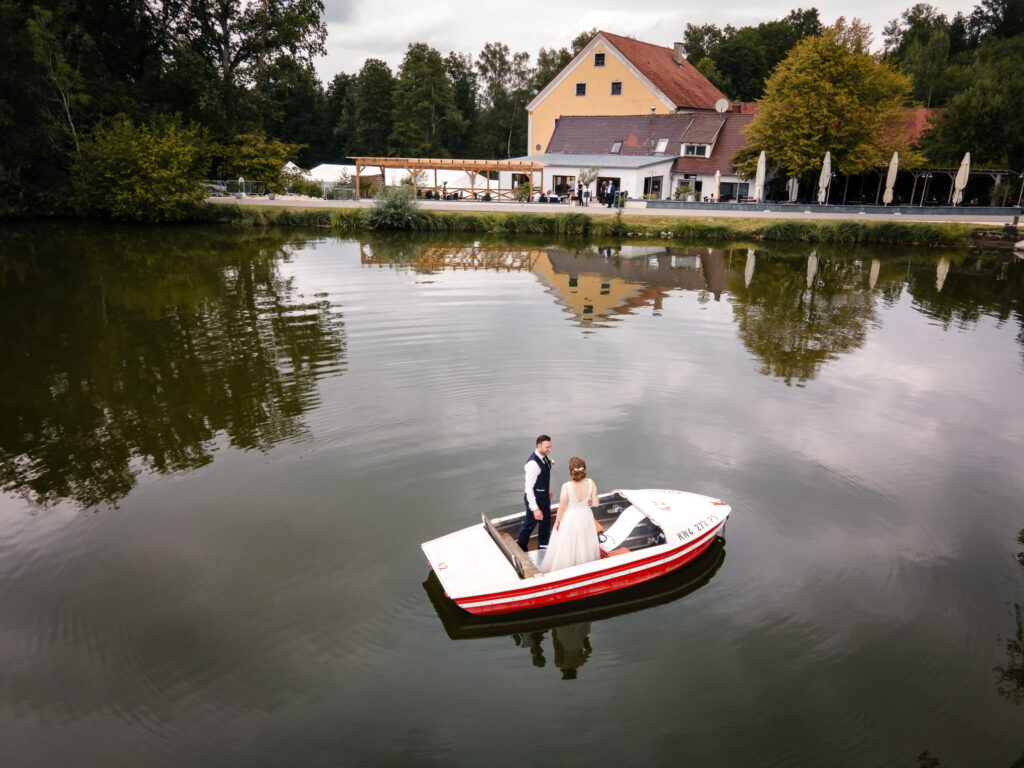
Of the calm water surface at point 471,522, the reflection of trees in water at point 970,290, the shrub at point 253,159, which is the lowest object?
the calm water surface at point 471,522

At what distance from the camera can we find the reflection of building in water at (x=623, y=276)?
23.2 meters

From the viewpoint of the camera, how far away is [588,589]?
8273mm

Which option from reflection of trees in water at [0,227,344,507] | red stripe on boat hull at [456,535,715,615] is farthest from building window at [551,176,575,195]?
red stripe on boat hull at [456,535,715,615]

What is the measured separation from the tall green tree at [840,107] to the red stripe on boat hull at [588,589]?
4008 cm

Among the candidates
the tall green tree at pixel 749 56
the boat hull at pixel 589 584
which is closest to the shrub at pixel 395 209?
the boat hull at pixel 589 584

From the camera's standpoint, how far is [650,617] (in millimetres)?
8219

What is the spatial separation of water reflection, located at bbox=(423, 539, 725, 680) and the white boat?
142mm

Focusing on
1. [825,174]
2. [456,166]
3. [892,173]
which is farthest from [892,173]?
[456,166]

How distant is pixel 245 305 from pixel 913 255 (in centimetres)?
3275

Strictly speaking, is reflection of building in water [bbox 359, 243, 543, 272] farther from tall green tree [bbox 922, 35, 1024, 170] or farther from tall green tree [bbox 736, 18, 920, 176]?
tall green tree [bbox 922, 35, 1024, 170]

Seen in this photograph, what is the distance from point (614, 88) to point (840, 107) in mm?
21457

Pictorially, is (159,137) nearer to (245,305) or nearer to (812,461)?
(245,305)

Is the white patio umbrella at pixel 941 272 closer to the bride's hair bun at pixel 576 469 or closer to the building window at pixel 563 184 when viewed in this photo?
the bride's hair bun at pixel 576 469

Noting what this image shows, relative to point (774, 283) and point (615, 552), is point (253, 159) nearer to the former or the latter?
point (774, 283)
